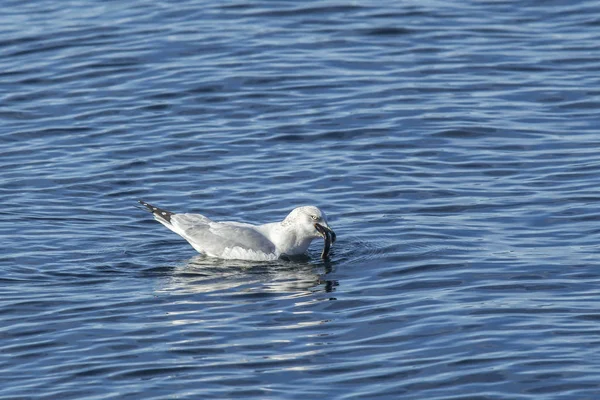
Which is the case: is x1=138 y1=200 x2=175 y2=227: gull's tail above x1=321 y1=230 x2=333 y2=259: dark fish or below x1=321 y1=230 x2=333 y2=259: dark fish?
above

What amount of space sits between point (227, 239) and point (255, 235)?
35 centimetres

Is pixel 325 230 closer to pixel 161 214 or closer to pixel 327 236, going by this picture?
pixel 327 236

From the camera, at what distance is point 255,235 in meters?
16.0

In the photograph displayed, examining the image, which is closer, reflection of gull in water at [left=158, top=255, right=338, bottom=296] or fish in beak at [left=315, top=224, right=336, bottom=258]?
reflection of gull in water at [left=158, top=255, right=338, bottom=296]

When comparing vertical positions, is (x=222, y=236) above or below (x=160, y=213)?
below

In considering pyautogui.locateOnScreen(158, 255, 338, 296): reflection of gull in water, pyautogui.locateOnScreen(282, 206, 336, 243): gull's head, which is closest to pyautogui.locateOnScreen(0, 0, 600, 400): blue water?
pyautogui.locateOnScreen(158, 255, 338, 296): reflection of gull in water

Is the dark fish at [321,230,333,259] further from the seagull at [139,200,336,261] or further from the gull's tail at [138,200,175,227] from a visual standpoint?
the gull's tail at [138,200,175,227]

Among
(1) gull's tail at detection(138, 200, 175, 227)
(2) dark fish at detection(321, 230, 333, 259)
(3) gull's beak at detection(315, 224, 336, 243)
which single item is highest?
(1) gull's tail at detection(138, 200, 175, 227)

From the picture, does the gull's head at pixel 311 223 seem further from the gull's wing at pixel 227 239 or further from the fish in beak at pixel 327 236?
the gull's wing at pixel 227 239

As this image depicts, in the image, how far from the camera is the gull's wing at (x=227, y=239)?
1592 cm

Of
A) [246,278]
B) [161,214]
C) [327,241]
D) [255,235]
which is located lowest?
[246,278]

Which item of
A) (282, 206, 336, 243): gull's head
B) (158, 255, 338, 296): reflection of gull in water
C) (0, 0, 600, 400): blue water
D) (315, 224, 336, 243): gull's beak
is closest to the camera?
(0, 0, 600, 400): blue water

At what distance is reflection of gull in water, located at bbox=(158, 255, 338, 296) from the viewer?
1469 cm

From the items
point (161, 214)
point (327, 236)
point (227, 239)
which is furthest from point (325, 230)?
point (161, 214)
